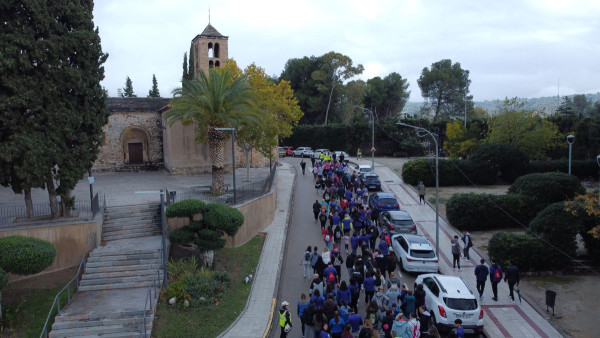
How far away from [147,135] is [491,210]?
89.7 ft

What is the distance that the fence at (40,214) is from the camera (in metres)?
18.6

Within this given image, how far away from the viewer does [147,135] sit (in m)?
39.2

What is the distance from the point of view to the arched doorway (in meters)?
38.9

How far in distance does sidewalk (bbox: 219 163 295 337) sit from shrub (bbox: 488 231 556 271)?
884 cm

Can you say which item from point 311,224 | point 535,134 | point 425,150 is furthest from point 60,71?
point 425,150

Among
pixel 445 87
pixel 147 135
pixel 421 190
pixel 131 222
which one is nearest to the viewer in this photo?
pixel 131 222

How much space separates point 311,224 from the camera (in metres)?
25.8

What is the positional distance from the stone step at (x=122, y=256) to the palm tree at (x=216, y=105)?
26.3ft

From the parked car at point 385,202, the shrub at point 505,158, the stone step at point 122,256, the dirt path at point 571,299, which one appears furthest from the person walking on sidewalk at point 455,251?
the shrub at point 505,158

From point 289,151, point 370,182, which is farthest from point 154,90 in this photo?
point 370,182

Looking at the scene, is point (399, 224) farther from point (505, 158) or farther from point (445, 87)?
point (445, 87)

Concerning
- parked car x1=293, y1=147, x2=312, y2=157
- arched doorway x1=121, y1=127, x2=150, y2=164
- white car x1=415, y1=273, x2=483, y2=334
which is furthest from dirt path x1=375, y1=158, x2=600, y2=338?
parked car x1=293, y1=147, x2=312, y2=157

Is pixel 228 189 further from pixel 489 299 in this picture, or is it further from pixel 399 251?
pixel 489 299

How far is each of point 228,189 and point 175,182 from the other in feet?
19.1
